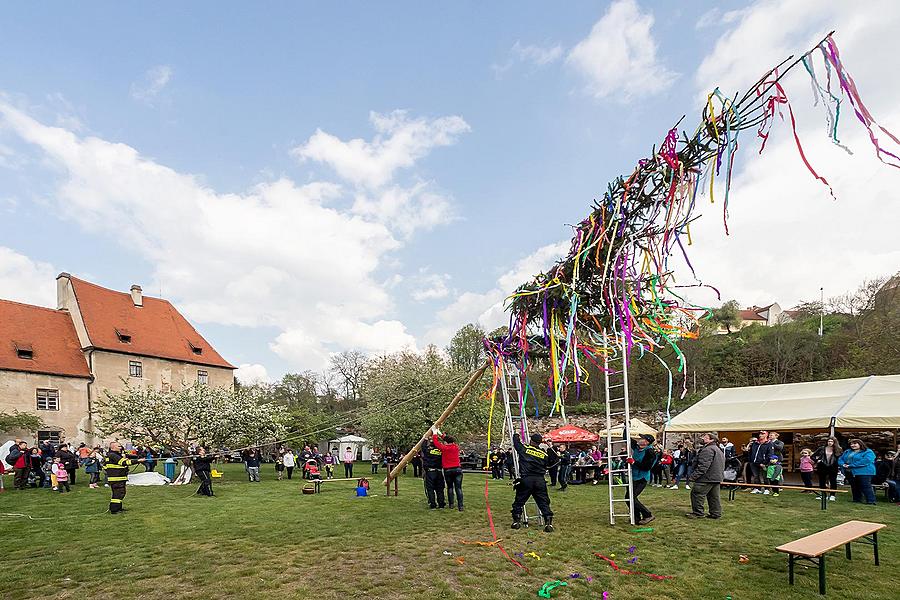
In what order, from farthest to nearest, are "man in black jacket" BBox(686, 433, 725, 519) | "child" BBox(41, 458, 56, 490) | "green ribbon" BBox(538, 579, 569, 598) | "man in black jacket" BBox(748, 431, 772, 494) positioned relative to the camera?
1. "child" BBox(41, 458, 56, 490)
2. "man in black jacket" BBox(748, 431, 772, 494)
3. "man in black jacket" BBox(686, 433, 725, 519)
4. "green ribbon" BBox(538, 579, 569, 598)

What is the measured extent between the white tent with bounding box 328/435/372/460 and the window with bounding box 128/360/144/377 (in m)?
13.0

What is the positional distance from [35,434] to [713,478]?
32827 millimetres

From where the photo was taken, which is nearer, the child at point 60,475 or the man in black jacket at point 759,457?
the man in black jacket at point 759,457

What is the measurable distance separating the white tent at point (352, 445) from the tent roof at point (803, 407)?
15896 millimetres

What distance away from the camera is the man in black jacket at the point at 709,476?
9562 millimetres

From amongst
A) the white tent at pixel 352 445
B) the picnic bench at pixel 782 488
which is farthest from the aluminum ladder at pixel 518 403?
the white tent at pixel 352 445

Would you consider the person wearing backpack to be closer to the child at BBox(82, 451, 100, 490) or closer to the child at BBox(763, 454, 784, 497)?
the child at BBox(82, 451, 100, 490)

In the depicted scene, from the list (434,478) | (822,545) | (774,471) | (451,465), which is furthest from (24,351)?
(822,545)

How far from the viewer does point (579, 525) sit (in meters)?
9.02

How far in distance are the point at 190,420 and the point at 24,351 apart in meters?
17.4

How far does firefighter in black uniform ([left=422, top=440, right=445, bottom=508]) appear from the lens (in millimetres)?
11492

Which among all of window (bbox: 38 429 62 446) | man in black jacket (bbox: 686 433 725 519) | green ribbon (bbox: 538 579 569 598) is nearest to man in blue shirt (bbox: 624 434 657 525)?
man in black jacket (bbox: 686 433 725 519)

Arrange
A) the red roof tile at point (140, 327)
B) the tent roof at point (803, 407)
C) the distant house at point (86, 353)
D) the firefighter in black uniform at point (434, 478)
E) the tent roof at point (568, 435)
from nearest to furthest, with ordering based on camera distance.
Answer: the firefighter in black uniform at point (434, 478), the tent roof at point (803, 407), the tent roof at point (568, 435), the distant house at point (86, 353), the red roof tile at point (140, 327)

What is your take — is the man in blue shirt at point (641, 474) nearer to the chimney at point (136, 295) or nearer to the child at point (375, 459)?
the child at point (375, 459)
